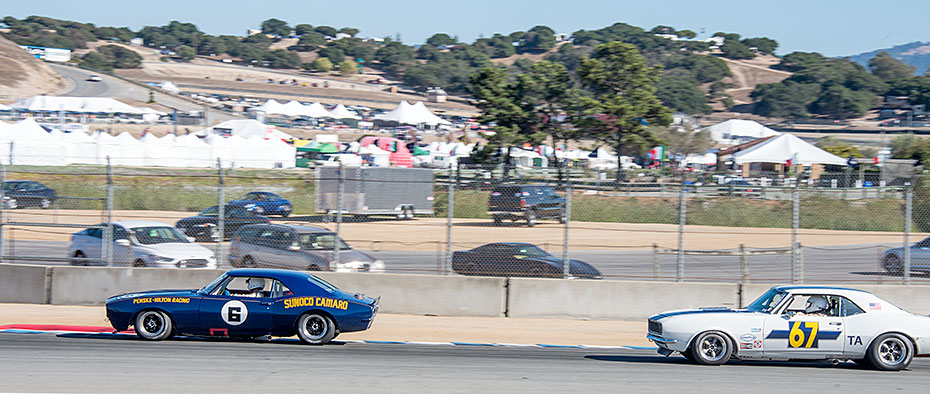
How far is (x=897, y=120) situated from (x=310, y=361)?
12237cm

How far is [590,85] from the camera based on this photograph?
4419 centimetres

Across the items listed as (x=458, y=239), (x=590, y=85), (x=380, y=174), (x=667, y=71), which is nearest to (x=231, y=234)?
(x=458, y=239)

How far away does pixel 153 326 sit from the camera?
11430 millimetres

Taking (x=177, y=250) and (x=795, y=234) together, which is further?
(x=177, y=250)

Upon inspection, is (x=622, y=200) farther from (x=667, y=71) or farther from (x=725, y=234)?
(x=667, y=71)

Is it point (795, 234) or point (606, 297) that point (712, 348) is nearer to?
point (606, 297)

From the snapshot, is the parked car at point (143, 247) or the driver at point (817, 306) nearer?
the driver at point (817, 306)

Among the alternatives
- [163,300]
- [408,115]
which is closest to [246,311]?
[163,300]

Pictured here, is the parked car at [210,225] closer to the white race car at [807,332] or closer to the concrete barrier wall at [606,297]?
the concrete barrier wall at [606,297]

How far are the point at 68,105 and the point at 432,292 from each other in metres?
59.7

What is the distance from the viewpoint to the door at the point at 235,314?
11.3 m

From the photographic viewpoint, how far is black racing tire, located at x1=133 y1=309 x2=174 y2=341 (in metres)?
11.4

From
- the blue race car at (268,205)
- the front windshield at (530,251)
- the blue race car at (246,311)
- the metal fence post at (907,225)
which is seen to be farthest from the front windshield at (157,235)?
the metal fence post at (907,225)

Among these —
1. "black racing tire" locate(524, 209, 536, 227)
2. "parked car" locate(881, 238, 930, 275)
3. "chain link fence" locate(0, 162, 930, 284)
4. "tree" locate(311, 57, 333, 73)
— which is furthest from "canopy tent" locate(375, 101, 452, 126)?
"tree" locate(311, 57, 333, 73)
